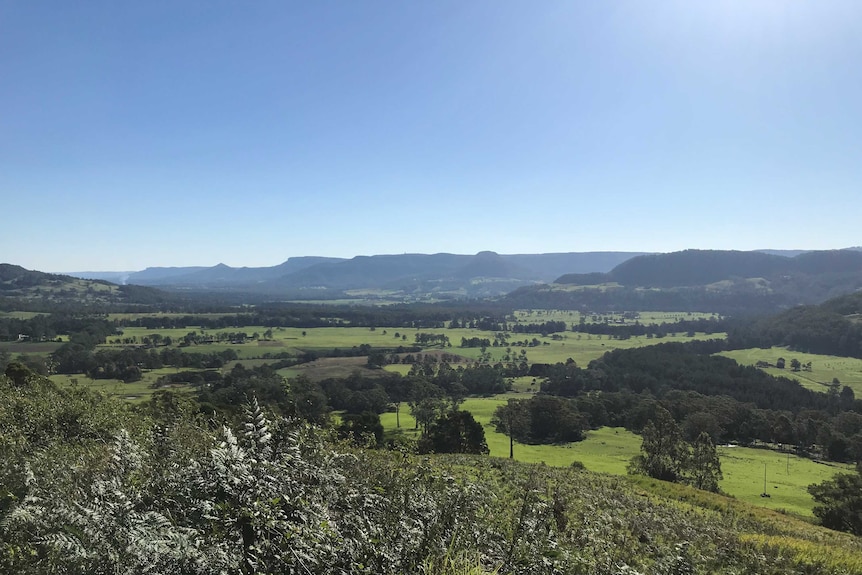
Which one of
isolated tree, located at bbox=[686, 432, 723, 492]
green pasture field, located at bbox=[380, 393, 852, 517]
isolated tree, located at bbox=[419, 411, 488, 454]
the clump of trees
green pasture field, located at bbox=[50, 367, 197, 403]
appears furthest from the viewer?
green pasture field, located at bbox=[50, 367, 197, 403]

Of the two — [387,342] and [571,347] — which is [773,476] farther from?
[387,342]

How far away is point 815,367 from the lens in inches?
4719

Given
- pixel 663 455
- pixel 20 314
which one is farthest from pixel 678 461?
pixel 20 314

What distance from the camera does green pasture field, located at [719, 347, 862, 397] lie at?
101 metres

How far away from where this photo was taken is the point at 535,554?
5445 mm

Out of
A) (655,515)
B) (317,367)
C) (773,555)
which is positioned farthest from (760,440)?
(317,367)

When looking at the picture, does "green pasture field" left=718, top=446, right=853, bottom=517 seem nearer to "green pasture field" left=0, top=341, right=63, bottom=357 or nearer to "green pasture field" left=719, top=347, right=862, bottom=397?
"green pasture field" left=719, top=347, right=862, bottom=397

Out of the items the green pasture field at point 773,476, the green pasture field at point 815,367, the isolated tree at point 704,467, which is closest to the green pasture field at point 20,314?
the isolated tree at point 704,467

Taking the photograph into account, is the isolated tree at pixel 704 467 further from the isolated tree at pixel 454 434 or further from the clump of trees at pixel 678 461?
the isolated tree at pixel 454 434

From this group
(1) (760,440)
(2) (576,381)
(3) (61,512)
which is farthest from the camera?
(2) (576,381)

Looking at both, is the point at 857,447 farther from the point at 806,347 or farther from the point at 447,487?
the point at 806,347

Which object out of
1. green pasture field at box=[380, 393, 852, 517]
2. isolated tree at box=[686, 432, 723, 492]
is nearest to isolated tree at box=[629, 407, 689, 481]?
isolated tree at box=[686, 432, 723, 492]

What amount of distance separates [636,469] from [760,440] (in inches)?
1696

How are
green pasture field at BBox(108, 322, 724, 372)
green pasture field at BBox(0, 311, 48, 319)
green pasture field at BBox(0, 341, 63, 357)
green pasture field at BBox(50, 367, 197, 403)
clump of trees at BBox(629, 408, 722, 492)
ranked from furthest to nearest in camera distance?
green pasture field at BBox(0, 311, 48, 319), green pasture field at BBox(108, 322, 724, 372), green pasture field at BBox(0, 341, 63, 357), green pasture field at BBox(50, 367, 197, 403), clump of trees at BBox(629, 408, 722, 492)
